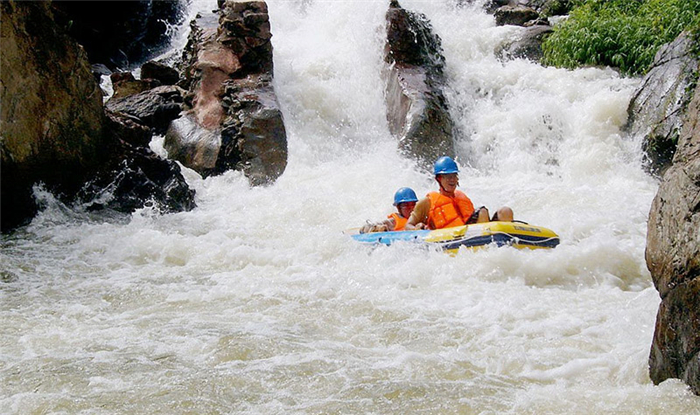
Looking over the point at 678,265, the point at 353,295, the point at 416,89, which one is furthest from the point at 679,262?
the point at 416,89

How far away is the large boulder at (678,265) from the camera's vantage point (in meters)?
3.05

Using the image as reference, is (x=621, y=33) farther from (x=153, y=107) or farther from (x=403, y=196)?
(x=153, y=107)

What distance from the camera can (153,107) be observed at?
40.8 ft

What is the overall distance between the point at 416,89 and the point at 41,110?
20.0 ft

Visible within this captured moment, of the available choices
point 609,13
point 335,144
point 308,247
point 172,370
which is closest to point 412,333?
point 172,370

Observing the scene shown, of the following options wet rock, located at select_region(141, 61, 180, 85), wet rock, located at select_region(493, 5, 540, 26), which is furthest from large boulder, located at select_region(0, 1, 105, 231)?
wet rock, located at select_region(493, 5, 540, 26)

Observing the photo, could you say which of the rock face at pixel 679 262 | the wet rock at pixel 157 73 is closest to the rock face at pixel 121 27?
the wet rock at pixel 157 73

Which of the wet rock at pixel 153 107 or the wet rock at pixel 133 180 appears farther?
the wet rock at pixel 153 107

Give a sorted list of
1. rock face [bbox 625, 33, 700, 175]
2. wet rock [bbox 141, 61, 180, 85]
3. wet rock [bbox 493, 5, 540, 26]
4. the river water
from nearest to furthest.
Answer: the river water < rock face [bbox 625, 33, 700, 175] < wet rock [bbox 141, 61, 180, 85] < wet rock [bbox 493, 5, 540, 26]

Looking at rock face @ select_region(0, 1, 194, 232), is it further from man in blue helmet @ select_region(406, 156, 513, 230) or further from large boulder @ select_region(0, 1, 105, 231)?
man in blue helmet @ select_region(406, 156, 513, 230)

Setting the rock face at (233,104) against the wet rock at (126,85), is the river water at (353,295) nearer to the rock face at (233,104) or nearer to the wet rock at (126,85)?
the rock face at (233,104)

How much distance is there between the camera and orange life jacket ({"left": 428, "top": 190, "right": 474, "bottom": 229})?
22.8 feet

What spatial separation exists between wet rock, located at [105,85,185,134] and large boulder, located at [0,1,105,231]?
11.6ft

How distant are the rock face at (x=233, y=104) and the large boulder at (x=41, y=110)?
270cm
